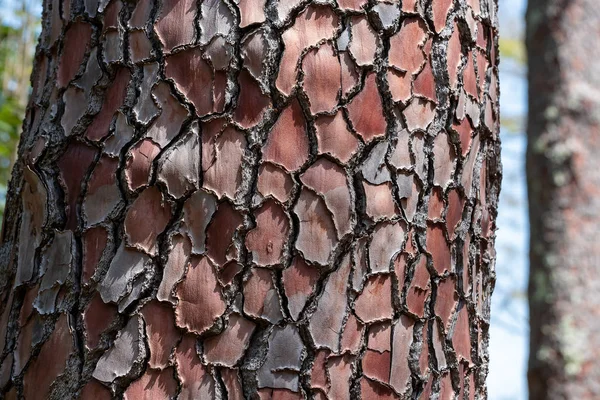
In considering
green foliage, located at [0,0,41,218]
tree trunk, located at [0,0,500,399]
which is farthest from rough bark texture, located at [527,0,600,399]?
green foliage, located at [0,0,41,218]

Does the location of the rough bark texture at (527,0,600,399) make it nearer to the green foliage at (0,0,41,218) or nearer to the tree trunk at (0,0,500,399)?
the tree trunk at (0,0,500,399)

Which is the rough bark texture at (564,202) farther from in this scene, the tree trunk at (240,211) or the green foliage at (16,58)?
the green foliage at (16,58)

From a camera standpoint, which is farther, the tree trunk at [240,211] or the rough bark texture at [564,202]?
the tree trunk at [240,211]

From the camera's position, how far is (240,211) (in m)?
1.23

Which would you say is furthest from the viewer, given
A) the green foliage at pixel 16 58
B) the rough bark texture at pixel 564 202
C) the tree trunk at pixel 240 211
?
the green foliage at pixel 16 58

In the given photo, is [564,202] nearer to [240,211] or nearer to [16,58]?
[240,211]

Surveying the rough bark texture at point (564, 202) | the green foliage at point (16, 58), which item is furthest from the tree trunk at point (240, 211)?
the green foliage at point (16, 58)

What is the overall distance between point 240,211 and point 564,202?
531mm

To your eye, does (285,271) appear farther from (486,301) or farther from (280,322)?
(486,301)

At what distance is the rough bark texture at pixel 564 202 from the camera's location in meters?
0.88

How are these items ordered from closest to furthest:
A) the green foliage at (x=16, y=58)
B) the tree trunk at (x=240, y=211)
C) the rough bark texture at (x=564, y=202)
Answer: the rough bark texture at (x=564, y=202), the tree trunk at (x=240, y=211), the green foliage at (x=16, y=58)

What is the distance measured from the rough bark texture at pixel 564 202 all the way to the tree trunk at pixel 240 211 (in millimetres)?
378

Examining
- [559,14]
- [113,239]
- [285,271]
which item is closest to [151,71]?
[113,239]

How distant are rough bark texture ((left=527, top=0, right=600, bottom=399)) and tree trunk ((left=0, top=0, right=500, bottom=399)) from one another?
0.38 metres
